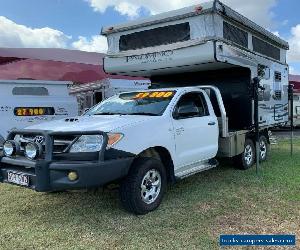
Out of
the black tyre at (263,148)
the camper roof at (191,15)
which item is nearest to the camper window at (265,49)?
the camper roof at (191,15)

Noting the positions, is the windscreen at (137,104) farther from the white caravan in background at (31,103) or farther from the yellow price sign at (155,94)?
the white caravan in background at (31,103)

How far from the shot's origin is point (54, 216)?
→ 5.45 m

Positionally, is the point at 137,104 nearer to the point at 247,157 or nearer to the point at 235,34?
the point at 235,34

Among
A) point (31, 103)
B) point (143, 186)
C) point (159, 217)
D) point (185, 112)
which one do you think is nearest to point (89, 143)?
point (143, 186)

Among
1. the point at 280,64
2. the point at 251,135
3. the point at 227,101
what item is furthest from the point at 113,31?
the point at 280,64

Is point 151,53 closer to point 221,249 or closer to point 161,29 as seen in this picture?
point 161,29

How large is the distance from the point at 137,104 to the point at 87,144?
1.73 m

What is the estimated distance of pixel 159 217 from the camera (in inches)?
208

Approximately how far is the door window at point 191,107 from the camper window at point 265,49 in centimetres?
251

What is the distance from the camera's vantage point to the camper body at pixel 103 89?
505 inches

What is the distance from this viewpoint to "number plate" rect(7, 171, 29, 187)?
5094mm

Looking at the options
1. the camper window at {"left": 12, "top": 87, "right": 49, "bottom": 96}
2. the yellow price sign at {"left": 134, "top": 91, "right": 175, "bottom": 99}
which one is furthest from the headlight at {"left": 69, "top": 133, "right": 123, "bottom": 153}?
the camper window at {"left": 12, "top": 87, "right": 49, "bottom": 96}

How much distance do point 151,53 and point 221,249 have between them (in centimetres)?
473

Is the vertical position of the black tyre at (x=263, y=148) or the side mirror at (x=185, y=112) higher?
the side mirror at (x=185, y=112)
